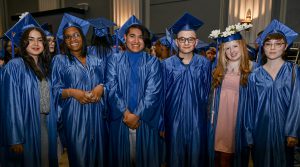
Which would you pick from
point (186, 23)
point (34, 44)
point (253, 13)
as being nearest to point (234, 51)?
point (186, 23)

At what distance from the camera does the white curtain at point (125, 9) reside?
1028 centimetres

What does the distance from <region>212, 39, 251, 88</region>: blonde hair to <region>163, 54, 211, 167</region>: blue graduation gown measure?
0.13m

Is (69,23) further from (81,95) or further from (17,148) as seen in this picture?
(17,148)

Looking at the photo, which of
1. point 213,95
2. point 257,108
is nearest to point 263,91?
point 257,108

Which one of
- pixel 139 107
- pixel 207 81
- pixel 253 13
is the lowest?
pixel 139 107

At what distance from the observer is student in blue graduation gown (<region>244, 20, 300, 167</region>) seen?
228 centimetres

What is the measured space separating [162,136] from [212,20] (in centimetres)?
689

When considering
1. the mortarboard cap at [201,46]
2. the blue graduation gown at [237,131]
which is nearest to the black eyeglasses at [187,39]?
the blue graduation gown at [237,131]

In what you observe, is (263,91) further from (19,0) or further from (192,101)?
(19,0)

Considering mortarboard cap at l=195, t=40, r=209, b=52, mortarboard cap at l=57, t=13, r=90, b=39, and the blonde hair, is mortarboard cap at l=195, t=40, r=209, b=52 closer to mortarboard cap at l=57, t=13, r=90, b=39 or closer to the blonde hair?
the blonde hair

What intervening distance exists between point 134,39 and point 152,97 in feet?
2.09

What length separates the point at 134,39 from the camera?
2.66 meters

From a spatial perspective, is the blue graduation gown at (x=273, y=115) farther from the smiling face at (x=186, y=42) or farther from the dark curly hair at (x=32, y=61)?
the dark curly hair at (x=32, y=61)

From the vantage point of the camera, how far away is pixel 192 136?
271 cm
